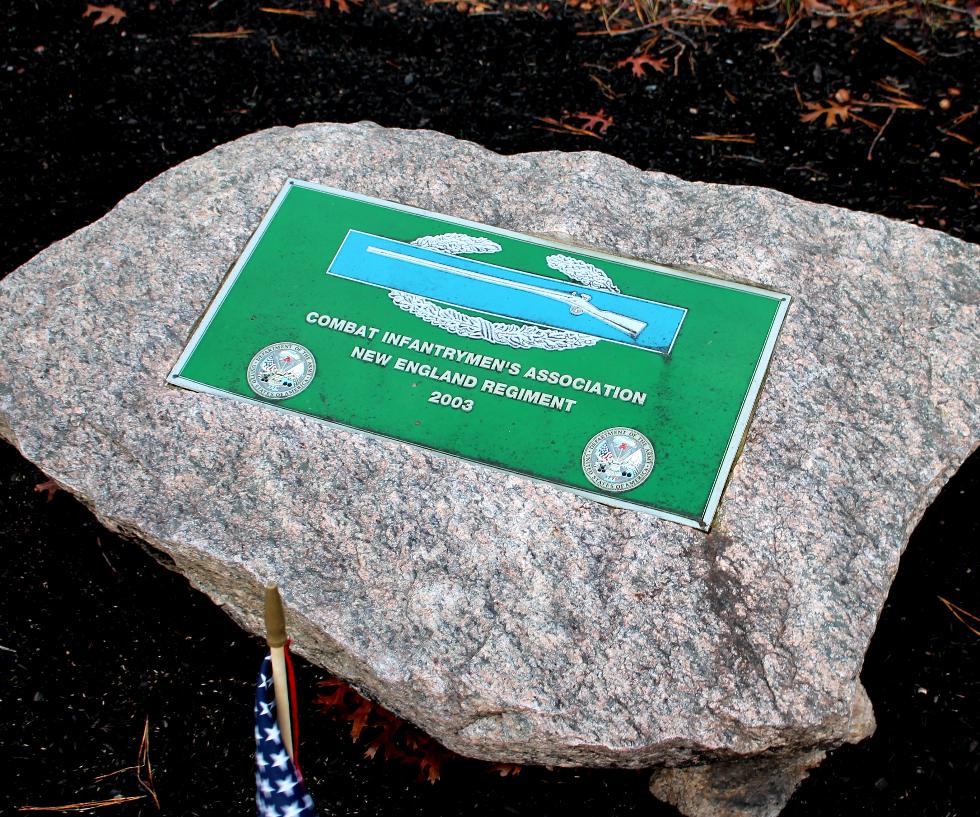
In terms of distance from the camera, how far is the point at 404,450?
128 inches

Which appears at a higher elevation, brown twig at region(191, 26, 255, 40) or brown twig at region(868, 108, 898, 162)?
brown twig at region(868, 108, 898, 162)

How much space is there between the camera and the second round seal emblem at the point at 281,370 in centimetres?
338

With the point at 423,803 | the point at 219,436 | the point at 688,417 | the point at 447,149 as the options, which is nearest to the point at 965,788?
the point at 688,417

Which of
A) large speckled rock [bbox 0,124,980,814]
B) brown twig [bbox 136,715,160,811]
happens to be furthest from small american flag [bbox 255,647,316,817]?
brown twig [bbox 136,715,160,811]

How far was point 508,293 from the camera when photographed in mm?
3553

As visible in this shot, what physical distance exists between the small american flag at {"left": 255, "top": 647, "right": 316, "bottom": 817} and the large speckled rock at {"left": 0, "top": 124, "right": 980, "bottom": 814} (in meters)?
0.32

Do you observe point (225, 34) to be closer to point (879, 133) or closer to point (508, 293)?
point (508, 293)

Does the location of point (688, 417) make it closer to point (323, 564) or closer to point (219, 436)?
point (323, 564)

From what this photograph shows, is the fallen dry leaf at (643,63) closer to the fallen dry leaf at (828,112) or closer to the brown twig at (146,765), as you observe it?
the fallen dry leaf at (828,112)

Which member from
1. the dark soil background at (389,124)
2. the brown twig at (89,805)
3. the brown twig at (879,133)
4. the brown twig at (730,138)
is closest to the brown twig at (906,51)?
the dark soil background at (389,124)

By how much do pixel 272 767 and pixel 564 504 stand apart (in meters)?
1.08

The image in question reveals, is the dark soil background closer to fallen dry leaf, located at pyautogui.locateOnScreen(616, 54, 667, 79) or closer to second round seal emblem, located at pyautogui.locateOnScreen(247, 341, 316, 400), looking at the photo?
fallen dry leaf, located at pyautogui.locateOnScreen(616, 54, 667, 79)

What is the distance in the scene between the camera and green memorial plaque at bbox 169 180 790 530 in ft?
10.6

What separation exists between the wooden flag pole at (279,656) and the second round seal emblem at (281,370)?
93 centimetres
